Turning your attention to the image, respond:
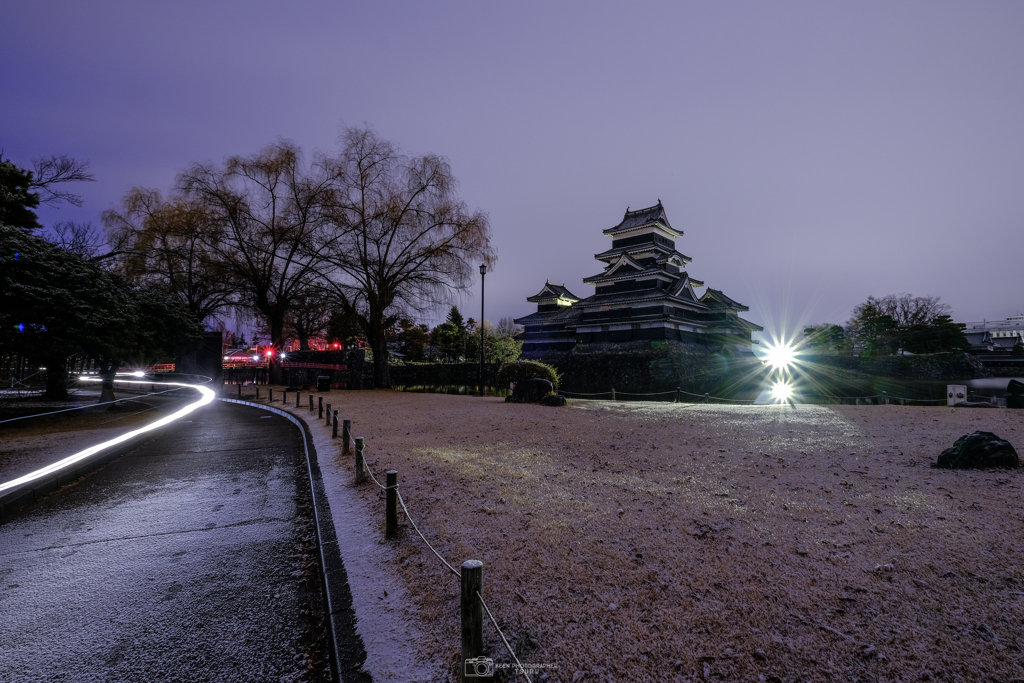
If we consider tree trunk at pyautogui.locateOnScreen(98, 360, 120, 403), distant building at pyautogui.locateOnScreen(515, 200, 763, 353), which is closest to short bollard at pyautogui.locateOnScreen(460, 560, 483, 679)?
tree trunk at pyautogui.locateOnScreen(98, 360, 120, 403)

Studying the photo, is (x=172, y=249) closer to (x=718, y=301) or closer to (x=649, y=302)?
(x=649, y=302)

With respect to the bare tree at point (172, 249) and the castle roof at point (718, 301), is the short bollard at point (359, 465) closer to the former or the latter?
the bare tree at point (172, 249)

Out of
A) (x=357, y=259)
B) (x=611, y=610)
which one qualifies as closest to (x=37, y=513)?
(x=611, y=610)

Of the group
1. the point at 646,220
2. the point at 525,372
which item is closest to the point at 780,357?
the point at 646,220

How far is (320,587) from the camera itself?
352cm

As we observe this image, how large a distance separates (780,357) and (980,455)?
38.4 meters

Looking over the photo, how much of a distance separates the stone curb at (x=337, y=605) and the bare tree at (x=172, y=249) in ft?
77.7

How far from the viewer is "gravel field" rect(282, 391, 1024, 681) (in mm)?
2443

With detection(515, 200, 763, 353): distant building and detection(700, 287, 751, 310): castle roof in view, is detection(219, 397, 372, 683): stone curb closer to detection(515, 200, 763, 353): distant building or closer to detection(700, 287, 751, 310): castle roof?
detection(515, 200, 763, 353): distant building

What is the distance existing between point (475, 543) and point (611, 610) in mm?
1413

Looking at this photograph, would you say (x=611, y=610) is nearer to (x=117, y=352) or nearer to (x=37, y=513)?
(x=37, y=513)

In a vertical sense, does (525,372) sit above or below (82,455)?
above

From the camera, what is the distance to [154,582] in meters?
3.52

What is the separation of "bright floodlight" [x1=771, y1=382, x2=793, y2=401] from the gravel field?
71.5 ft
